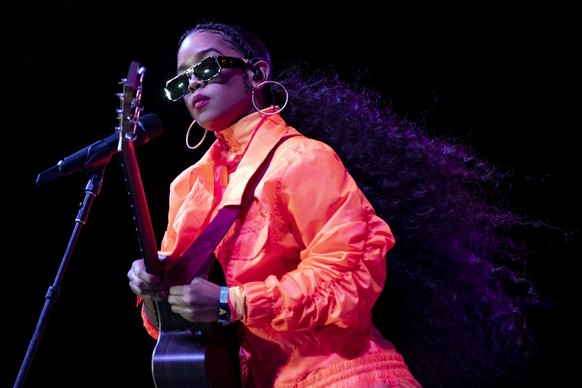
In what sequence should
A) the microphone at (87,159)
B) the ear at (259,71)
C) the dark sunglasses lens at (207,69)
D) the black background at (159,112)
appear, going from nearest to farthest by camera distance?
Result: the microphone at (87,159) < the dark sunglasses lens at (207,69) < the ear at (259,71) < the black background at (159,112)

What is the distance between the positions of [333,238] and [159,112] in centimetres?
219

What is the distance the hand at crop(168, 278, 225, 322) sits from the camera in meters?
1.66

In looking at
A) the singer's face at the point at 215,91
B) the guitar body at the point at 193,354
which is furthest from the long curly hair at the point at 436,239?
the guitar body at the point at 193,354

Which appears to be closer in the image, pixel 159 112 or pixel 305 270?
pixel 305 270

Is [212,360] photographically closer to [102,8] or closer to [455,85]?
[455,85]

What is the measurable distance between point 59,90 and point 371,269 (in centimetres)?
257

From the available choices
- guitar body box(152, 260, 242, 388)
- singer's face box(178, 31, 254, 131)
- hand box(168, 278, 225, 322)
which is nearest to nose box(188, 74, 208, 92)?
singer's face box(178, 31, 254, 131)

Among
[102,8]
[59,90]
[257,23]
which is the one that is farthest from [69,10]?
[257,23]

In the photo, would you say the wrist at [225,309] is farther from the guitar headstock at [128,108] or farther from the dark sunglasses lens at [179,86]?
the dark sunglasses lens at [179,86]

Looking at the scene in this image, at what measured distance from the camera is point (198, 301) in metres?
1.66

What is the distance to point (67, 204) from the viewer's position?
141 inches

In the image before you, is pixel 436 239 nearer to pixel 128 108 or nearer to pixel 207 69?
pixel 207 69

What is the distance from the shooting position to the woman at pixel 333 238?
1.74 metres

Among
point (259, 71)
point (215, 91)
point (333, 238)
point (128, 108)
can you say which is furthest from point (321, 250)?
point (259, 71)
